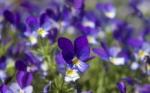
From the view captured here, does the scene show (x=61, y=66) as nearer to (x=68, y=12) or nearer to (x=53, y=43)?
(x=53, y=43)

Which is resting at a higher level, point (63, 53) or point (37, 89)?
point (63, 53)

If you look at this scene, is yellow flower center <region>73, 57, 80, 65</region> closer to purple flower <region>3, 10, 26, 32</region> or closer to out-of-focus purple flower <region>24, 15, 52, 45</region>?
out-of-focus purple flower <region>24, 15, 52, 45</region>

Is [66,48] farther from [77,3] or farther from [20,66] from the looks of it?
[77,3]

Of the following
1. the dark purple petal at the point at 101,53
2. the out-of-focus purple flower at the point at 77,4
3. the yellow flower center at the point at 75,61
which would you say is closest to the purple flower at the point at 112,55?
the dark purple petal at the point at 101,53

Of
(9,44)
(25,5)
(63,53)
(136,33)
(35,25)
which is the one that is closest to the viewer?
(63,53)

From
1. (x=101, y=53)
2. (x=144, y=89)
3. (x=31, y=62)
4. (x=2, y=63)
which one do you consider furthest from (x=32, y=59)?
(x=144, y=89)

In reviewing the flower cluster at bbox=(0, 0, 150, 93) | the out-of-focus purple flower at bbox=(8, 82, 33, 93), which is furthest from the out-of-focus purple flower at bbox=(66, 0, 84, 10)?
the out-of-focus purple flower at bbox=(8, 82, 33, 93)

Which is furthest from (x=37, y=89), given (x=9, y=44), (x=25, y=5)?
(x=25, y=5)
